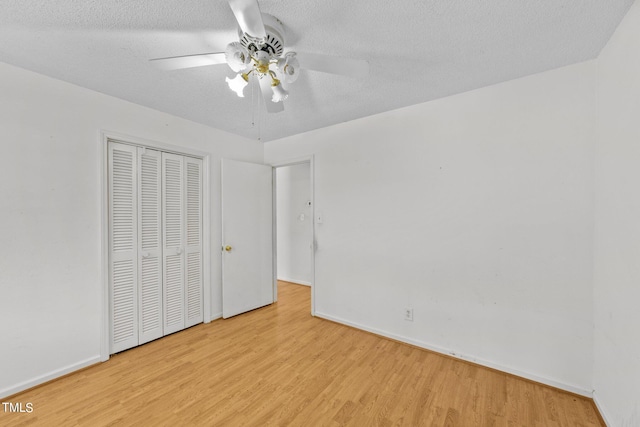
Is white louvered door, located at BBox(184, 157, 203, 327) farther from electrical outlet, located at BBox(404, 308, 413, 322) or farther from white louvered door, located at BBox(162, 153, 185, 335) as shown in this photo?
electrical outlet, located at BBox(404, 308, 413, 322)

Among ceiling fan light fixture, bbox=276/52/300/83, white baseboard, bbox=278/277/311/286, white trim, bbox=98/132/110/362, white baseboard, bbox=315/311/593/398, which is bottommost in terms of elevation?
white baseboard, bbox=278/277/311/286

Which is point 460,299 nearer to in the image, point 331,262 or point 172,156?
point 331,262

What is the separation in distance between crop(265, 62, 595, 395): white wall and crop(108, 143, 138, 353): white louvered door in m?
2.06

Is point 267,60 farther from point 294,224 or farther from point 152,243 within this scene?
point 294,224

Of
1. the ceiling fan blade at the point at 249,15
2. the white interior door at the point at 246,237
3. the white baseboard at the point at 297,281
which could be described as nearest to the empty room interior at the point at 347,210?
the ceiling fan blade at the point at 249,15

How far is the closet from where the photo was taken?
2.34 metres

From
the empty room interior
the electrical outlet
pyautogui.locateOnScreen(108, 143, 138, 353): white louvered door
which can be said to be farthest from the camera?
the electrical outlet

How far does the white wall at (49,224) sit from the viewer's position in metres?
1.80

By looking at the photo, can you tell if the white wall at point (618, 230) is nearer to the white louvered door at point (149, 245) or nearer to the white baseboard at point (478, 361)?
the white baseboard at point (478, 361)

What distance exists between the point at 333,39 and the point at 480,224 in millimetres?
1796

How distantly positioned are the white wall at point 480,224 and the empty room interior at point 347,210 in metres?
0.01

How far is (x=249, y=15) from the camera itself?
1.04 m

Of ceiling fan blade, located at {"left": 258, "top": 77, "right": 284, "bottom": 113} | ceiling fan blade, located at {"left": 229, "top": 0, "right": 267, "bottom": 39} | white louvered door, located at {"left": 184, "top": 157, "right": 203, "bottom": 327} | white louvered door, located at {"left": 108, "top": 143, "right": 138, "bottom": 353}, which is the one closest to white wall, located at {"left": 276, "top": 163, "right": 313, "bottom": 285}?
white louvered door, located at {"left": 184, "top": 157, "right": 203, "bottom": 327}

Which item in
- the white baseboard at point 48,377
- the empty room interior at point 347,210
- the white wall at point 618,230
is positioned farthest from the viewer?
the white baseboard at point 48,377
